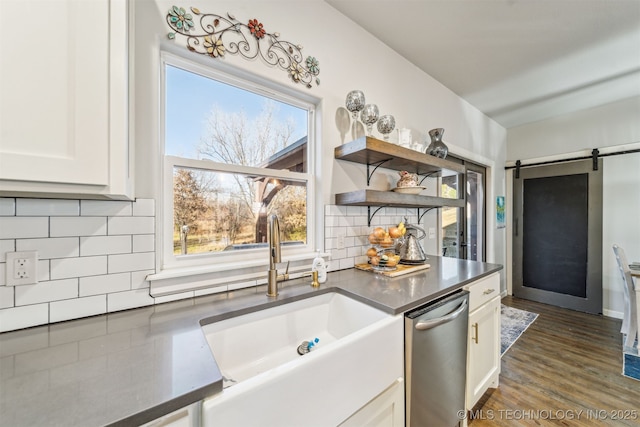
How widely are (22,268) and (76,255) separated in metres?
0.13

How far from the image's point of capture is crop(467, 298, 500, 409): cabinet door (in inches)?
56.0

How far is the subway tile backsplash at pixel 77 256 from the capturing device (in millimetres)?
804

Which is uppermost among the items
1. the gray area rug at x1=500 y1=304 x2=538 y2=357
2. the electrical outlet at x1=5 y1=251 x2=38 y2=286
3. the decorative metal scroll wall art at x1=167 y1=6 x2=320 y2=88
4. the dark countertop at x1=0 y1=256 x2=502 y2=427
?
the decorative metal scroll wall art at x1=167 y1=6 x2=320 y2=88

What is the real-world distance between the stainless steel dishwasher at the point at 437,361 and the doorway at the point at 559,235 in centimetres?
308

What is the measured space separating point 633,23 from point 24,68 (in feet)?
11.0

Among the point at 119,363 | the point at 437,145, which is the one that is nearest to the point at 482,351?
the point at 437,145

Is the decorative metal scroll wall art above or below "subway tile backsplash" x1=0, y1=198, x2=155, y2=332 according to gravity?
above

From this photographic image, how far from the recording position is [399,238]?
6.04 feet

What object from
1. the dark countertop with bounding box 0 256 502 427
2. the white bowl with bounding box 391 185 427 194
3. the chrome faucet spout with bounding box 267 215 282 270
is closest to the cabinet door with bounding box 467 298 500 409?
the dark countertop with bounding box 0 256 502 427

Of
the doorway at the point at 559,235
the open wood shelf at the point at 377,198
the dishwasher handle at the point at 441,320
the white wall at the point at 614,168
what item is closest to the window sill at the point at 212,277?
the open wood shelf at the point at 377,198

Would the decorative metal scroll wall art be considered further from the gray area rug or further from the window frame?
the gray area rug

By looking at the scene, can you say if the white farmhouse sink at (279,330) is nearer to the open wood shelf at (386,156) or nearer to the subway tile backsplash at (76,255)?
the subway tile backsplash at (76,255)

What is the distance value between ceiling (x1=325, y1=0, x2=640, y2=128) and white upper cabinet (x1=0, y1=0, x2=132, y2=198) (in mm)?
1510

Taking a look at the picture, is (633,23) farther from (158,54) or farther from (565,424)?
(158,54)
